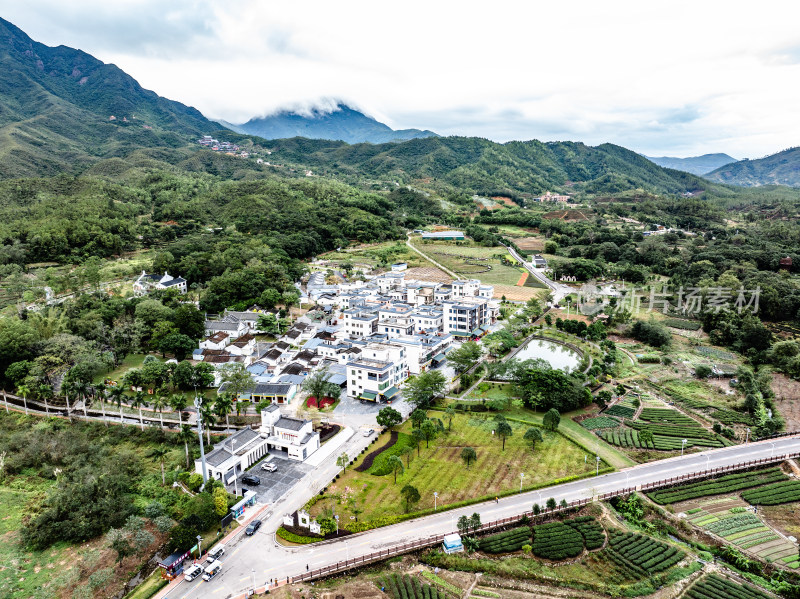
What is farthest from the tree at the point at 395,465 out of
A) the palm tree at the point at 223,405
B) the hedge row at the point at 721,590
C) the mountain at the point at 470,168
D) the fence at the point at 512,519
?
the mountain at the point at 470,168

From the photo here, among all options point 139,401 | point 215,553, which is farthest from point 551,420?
point 139,401

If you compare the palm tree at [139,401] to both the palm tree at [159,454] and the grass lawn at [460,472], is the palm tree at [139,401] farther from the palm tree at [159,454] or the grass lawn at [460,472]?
the grass lawn at [460,472]

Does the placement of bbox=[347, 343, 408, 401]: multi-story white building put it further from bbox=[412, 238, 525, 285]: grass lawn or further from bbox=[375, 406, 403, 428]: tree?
bbox=[412, 238, 525, 285]: grass lawn

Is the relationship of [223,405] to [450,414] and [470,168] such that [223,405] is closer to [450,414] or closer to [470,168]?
[450,414]

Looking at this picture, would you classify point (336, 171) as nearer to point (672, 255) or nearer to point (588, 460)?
point (672, 255)

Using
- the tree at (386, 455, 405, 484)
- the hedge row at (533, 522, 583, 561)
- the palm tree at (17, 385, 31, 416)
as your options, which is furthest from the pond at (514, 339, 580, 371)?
the palm tree at (17, 385, 31, 416)

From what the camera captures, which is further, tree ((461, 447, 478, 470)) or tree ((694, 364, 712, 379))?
tree ((694, 364, 712, 379))
